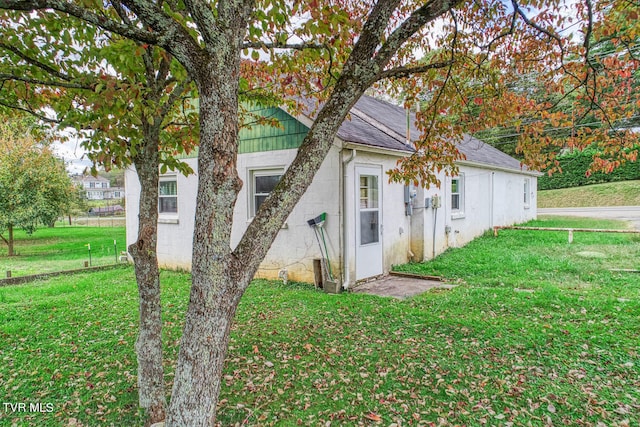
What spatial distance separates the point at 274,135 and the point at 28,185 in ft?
39.2

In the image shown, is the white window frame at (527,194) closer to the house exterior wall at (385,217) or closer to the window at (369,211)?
the house exterior wall at (385,217)

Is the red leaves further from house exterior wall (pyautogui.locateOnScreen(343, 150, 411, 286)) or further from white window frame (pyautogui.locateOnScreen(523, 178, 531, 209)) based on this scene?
white window frame (pyautogui.locateOnScreen(523, 178, 531, 209))

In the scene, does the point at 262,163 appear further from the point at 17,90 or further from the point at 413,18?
the point at 413,18

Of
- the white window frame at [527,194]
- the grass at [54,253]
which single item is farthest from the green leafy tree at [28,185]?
the white window frame at [527,194]

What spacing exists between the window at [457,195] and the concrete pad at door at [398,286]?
189 inches

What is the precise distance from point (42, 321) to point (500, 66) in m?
7.98

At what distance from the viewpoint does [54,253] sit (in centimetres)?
1469

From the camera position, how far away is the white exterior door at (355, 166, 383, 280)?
8109mm

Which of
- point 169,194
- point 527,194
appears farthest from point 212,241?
point 527,194

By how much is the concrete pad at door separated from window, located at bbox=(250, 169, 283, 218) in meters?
2.95

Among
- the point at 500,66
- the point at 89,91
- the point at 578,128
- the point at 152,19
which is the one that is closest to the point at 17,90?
the point at 89,91

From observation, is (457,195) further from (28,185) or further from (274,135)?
(28,185)

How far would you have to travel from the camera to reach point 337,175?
7.69m

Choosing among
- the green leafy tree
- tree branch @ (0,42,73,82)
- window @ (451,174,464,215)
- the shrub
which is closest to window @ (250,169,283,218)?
tree branch @ (0,42,73,82)
